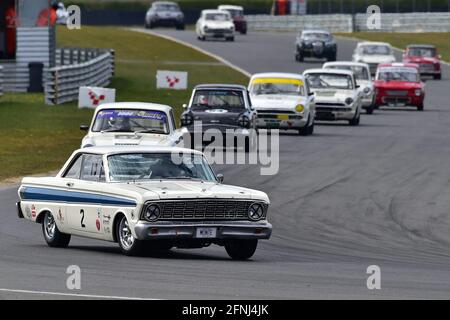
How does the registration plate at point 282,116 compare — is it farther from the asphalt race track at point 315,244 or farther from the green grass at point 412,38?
the green grass at point 412,38

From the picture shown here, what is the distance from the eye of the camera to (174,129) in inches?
947

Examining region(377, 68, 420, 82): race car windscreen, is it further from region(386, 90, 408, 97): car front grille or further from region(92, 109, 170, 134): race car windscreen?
region(92, 109, 170, 134): race car windscreen

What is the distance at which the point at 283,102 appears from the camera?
34.5 m

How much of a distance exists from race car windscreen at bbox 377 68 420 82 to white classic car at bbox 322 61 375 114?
5.81ft

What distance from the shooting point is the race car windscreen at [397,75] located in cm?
4606

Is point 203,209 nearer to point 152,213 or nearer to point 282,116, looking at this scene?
point 152,213

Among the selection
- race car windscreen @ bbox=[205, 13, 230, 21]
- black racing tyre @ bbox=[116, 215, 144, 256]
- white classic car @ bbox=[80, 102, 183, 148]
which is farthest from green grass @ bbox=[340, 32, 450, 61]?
black racing tyre @ bbox=[116, 215, 144, 256]

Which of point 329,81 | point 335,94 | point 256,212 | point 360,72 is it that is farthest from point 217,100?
point 256,212

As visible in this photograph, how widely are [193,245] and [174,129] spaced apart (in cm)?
937

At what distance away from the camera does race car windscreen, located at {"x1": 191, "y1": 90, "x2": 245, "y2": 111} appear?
3055 cm

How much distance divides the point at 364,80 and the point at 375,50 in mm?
17649

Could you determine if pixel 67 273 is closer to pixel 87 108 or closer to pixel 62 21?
pixel 87 108

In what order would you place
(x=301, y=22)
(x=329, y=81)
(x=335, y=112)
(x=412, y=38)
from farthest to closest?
(x=301, y=22), (x=412, y=38), (x=329, y=81), (x=335, y=112)

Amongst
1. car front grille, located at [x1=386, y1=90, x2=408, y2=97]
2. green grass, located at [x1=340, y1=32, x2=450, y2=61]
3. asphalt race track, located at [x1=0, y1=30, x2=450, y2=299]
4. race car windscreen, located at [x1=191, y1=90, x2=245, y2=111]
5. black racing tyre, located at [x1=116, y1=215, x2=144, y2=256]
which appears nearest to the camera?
asphalt race track, located at [x1=0, y1=30, x2=450, y2=299]
